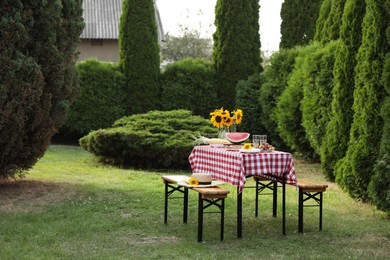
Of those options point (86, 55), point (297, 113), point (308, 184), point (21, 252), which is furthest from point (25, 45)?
point (86, 55)

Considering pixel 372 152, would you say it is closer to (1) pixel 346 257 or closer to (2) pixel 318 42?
(1) pixel 346 257

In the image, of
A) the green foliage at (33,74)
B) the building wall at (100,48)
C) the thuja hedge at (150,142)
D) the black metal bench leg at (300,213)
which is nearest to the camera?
the black metal bench leg at (300,213)

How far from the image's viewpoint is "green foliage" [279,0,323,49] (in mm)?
16516

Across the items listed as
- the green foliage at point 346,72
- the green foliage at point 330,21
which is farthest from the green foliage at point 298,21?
the green foliage at point 346,72

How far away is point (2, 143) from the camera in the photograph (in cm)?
926

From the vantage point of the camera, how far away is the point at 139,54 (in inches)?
661

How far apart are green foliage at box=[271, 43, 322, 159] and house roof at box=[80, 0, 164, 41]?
14199mm

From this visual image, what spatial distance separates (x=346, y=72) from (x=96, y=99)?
883cm

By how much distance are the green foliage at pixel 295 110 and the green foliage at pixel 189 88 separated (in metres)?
3.09

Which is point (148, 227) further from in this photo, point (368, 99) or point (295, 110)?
point (295, 110)

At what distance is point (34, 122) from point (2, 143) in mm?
583

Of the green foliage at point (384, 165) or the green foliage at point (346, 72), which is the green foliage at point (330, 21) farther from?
the green foliage at point (384, 165)

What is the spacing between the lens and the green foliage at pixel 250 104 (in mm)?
16531

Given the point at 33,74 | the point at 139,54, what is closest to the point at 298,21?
the point at 139,54
